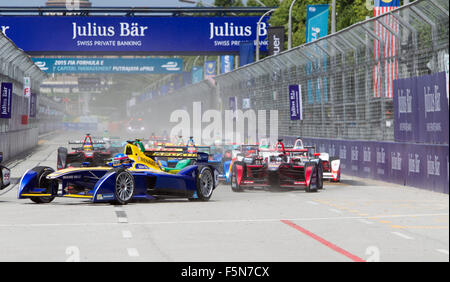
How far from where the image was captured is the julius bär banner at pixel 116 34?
44438 mm

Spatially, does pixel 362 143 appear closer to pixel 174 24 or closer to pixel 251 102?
pixel 251 102

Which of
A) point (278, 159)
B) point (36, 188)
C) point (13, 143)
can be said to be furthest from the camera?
point (13, 143)

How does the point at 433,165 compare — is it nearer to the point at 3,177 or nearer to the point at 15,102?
the point at 3,177

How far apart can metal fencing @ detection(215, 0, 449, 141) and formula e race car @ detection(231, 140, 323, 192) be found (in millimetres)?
3400

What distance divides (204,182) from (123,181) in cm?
210

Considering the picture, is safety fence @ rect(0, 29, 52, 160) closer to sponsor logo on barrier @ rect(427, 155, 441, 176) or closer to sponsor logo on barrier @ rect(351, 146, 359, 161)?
sponsor logo on barrier @ rect(351, 146, 359, 161)

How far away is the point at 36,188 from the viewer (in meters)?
15.4

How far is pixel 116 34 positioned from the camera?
4472 centimetres

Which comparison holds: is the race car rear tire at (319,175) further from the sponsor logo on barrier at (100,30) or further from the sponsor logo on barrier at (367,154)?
the sponsor logo on barrier at (100,30)

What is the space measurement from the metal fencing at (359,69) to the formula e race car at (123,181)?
527 cm

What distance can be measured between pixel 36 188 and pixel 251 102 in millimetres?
26686

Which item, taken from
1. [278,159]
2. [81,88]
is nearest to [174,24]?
[278,159]

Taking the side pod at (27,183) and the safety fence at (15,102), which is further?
the safety fence at (15,102)

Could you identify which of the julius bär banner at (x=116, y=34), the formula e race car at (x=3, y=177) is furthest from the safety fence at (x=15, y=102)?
the formula e race car at (x=3, y=177)
